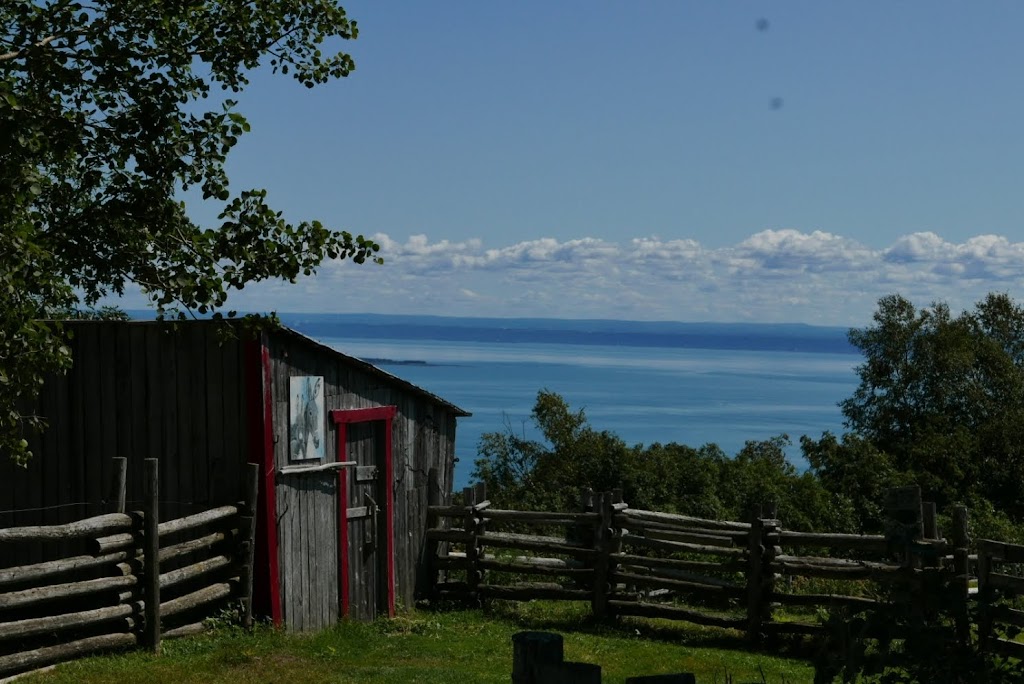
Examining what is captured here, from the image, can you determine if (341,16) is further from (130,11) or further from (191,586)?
(191,586)

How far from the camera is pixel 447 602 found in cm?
1644

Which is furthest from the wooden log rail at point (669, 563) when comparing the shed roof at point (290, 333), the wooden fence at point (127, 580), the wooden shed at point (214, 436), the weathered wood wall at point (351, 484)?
the wooden fence at point (127, 580)

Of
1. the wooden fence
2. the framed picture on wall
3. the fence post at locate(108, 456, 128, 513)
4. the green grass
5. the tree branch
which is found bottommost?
the green grass

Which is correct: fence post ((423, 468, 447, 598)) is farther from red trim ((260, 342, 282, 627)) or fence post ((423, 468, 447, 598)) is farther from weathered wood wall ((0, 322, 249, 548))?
weathered wood wall ((0, 322, 249, 548))

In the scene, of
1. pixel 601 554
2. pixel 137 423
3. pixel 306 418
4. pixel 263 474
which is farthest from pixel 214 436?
pixel 601 554

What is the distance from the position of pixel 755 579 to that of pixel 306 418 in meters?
5.64

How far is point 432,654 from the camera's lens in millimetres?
13164

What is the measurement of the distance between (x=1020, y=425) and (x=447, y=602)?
80.7ft

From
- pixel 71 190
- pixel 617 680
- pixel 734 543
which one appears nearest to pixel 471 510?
pixel 734 543

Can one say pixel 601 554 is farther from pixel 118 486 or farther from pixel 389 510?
pixel 118 486

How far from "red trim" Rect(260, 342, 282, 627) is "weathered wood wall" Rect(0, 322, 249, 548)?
0.85ft

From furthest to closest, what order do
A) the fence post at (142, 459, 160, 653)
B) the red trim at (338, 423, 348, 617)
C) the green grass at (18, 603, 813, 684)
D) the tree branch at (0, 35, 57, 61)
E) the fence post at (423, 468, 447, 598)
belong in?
the fence post at (423, 468, 447, 598) < the red trim at (338, 423, 348, 617) < the tree branch at (0, 35, 57, 61) < the fence post at (142, 459, 160, 653) < the green grass at (18, 603, 813, 684)

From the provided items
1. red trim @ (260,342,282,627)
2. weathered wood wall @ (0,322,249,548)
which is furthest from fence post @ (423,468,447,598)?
weathered wood wall @ (0,322,249,548)

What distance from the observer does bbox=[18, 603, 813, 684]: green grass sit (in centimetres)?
1116
